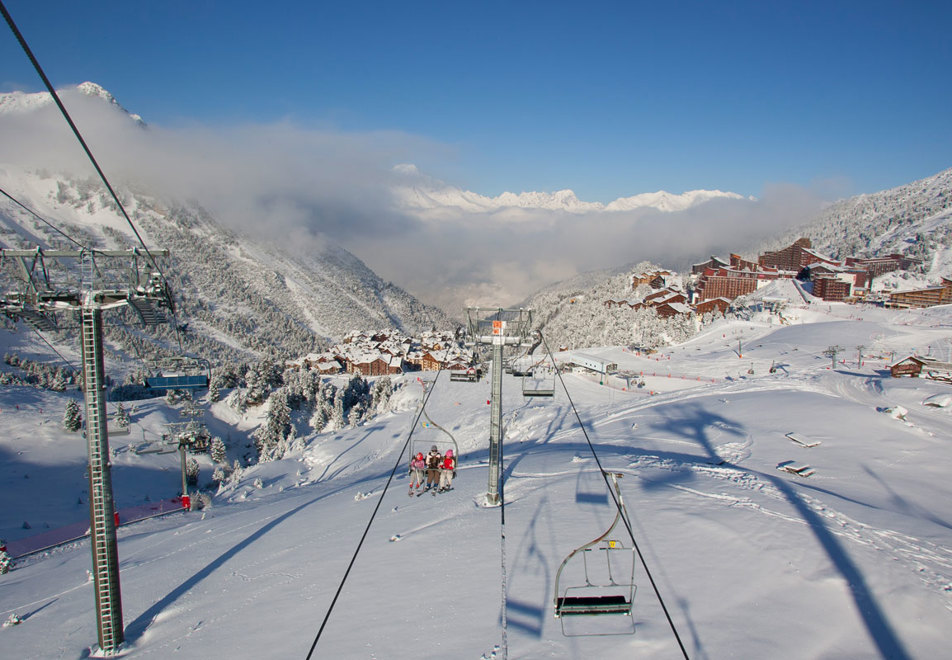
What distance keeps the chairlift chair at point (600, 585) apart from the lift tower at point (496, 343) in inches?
133

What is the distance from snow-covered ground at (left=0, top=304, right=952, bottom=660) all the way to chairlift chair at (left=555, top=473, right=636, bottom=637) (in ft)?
0.85

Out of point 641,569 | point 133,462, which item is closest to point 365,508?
point 641,569

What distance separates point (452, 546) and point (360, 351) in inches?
2964

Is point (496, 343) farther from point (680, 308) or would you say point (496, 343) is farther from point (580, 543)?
point (680, 308)

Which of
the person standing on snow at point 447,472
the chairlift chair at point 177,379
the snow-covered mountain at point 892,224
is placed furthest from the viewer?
the snow-covered mountain at point 892,224

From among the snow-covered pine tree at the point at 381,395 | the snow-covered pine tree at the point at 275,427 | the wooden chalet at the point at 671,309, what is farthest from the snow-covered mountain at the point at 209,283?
the wooden chalet at the point at 671,309

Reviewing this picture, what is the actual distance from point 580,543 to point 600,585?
85.9 inches

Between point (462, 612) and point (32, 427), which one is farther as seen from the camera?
point (32, 427)

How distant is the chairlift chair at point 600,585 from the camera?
6796 millimetres

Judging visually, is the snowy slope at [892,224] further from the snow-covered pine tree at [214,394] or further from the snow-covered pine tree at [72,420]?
the snow-covered pine tree at [72,420]

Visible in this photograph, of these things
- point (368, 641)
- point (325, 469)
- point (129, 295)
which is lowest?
point (325, 469)

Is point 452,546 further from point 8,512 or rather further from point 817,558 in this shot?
point 8,512

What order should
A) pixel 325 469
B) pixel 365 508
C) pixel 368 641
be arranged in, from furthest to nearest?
pixel 325 469
pixel 365 508
pixel 368 641

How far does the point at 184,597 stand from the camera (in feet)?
34.0
